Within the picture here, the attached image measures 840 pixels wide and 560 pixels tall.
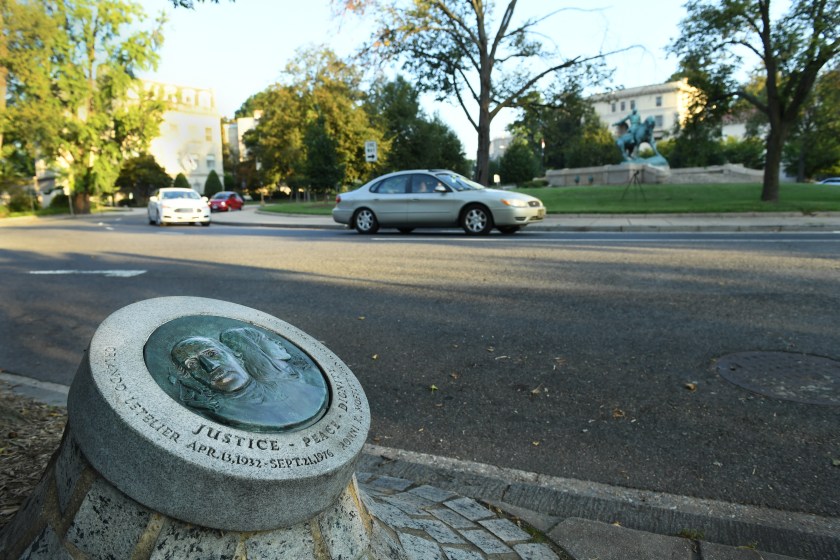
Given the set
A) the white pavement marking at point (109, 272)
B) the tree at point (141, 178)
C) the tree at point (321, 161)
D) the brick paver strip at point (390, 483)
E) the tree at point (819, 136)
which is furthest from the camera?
the tree at point (141, 178)

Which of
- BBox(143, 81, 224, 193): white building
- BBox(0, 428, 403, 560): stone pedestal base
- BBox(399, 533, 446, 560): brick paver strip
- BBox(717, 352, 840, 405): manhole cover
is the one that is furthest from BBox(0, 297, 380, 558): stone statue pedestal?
BBox(143, 81, 224, 193): white building

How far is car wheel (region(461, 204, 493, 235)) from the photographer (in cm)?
1373

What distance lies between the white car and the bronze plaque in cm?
2188

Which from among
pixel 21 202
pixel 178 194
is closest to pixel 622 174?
pixel 178 194

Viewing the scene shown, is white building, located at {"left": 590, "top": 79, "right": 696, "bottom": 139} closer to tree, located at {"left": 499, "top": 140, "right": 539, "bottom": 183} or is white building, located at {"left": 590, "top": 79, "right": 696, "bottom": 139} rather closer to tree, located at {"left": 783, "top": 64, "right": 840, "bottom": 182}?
tree, located at {"left": 499, "top": 140, "right": 539, "bottom": 183}

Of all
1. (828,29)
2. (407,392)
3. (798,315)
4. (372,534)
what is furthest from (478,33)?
(372,534)

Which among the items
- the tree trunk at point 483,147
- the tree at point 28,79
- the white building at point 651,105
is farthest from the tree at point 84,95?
the white building at point 651,105

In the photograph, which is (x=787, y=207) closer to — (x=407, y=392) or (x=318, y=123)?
(x=407, y=392)

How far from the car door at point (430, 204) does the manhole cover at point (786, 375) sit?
9.95 m

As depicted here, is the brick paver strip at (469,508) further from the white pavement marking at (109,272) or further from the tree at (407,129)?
the tree at (407,129)

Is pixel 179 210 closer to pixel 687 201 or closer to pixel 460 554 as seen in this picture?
pixel 687 201

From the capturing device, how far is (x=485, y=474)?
119 inches

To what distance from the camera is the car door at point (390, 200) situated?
14.7 meters

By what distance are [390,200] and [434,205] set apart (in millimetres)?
1198
